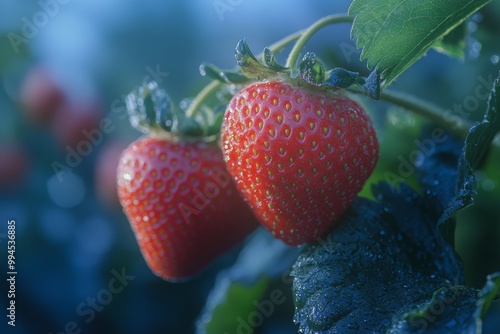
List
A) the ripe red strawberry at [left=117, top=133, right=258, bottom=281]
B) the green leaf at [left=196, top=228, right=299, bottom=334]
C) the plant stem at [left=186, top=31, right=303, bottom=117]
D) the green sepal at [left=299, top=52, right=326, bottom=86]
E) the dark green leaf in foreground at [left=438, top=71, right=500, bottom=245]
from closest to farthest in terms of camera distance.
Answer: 1. the dark green leaf in foreground at [left=438, top=71, right=500, bottom=245]
2. the green sepal at [left=299, top=52, right=326, bottom=86]
3. the plant stem at [left=186, top=31, right=303, bottom=117]
4. the ripe red strawberry at [left=117, top=133, right=258, bottom=281]
5. the green leaf at [left=196, top=228, right=299, bottom=334]

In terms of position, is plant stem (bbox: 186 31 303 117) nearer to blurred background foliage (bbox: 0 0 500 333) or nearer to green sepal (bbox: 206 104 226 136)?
green sepal (bbox: 206 104 226 136)

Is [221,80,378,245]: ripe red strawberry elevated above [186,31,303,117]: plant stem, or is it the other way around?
[186,31,303,117]: plant stem

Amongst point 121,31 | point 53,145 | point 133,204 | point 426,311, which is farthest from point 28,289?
point 426,311

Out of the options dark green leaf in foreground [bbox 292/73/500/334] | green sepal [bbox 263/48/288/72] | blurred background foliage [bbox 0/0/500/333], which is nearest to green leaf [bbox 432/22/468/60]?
dark green leaf in foreground [bbox 292/73/500/334]

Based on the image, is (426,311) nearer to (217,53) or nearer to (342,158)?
(342,158)

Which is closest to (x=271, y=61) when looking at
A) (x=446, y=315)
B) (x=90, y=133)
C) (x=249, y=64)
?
(x=249, y=64)

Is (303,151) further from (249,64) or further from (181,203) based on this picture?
(181,203)
